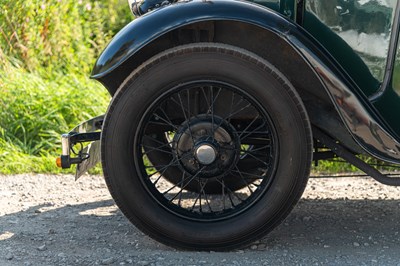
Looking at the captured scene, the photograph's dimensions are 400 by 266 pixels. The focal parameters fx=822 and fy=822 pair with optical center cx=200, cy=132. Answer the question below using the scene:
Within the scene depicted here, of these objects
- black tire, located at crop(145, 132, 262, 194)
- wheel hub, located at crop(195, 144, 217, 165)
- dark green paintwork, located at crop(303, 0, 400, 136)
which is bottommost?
black tire, located at crop(145, 132, 262, 194)

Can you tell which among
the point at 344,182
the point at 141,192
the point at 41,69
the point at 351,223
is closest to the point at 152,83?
the point at 141,192

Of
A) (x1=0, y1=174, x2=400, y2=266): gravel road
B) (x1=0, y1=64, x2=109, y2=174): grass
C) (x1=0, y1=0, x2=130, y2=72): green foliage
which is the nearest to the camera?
(x1=0, y1=174, x2=400, y2=266): gravel road

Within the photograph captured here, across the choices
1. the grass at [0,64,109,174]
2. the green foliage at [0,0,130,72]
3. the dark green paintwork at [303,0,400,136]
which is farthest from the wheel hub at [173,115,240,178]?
the green foliage at [0,0,130,72]

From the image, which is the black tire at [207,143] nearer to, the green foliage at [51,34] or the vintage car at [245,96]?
the vintage car at [245,96]

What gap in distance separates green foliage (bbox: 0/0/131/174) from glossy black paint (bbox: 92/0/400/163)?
221 centimetres

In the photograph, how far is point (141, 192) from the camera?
164 inches

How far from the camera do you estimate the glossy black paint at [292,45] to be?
13.2 ft

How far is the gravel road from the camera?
4156 mm

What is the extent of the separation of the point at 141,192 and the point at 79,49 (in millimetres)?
4024

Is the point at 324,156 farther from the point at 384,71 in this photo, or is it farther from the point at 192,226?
the point at 192,226

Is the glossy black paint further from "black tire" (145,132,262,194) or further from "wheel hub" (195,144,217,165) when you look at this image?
"black tire" (145,132,262,194)

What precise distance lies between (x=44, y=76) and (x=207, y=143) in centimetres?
354

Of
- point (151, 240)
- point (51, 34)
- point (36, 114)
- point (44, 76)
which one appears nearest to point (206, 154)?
point (151, 240)

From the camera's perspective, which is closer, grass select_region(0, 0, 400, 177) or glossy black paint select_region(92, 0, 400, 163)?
glossy black paint select_region(92, 0, 400, 163)
